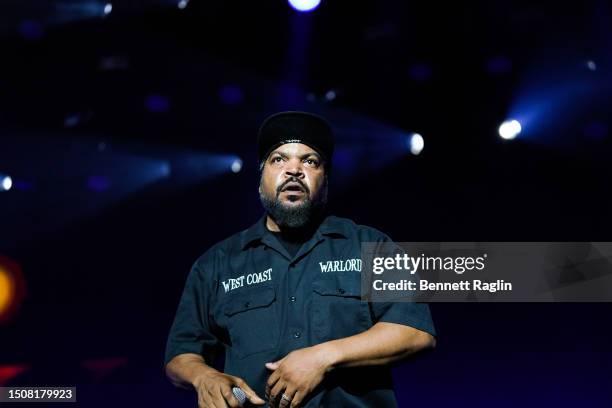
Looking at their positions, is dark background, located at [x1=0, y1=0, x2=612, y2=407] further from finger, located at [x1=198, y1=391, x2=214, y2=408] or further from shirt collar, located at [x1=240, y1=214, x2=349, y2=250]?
finger, located at [x1=198, y1=391, x2=214, y2=408]

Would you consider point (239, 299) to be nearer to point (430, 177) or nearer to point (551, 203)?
point (430, 177)

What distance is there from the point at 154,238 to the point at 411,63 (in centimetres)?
219

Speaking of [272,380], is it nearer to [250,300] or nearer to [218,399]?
[218,399]

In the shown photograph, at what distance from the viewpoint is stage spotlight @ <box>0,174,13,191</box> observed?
4.36m

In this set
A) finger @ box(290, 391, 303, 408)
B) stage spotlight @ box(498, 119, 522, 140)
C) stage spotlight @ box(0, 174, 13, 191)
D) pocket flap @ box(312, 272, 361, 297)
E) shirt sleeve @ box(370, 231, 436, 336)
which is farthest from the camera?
stage spotlight @ box(0, 174, 13, 191)

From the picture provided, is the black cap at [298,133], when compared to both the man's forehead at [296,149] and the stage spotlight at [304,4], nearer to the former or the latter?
the man's forehead at [296,149]

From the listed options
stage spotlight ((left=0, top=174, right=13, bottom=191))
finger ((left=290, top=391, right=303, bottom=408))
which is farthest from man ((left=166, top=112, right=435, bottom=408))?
stage spotlight ((left=0, top=174, right=13, bottom=191))

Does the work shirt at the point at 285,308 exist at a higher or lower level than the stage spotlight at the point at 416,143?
lower

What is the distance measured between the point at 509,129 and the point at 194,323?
2762mm

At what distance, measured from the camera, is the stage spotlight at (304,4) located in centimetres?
404

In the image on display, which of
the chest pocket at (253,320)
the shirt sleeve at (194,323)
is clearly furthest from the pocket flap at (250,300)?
the shirt sleeve at (194,323)

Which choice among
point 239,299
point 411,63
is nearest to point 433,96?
point 411,63

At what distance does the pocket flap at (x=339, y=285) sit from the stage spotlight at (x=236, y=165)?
7.62ft

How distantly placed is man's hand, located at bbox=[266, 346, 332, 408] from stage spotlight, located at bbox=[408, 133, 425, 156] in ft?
8.46
